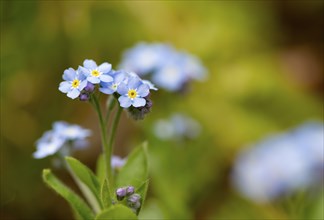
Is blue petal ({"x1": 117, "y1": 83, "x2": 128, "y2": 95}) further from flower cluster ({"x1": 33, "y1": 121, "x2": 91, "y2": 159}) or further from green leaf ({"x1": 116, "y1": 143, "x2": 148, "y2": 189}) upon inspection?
flower cluster ({"x1": 33, "y1": 121, "x2": 91, "y2": 159})

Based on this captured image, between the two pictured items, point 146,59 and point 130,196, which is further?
point 146,59

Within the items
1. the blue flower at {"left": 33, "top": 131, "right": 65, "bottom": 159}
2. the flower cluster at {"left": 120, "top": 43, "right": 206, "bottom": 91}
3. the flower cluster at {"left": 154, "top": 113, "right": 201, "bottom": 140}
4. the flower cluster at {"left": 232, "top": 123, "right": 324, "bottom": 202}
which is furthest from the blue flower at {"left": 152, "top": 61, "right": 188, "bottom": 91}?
the blue flower at {"left": 33, "top": 131, "right": 65, "bottom": 159}

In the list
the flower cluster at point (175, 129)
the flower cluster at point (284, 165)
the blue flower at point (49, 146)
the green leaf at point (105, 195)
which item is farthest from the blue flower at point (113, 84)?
the flower cluster at point (175, 129)

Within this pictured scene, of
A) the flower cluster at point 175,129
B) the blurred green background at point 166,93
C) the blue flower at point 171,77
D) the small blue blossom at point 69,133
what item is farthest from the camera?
the blurred green background at point 166,93

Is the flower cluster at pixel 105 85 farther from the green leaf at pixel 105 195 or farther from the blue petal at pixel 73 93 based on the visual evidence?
the green leaf at pixel 105 195

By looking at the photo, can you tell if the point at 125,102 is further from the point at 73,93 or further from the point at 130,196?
the point at 130,196

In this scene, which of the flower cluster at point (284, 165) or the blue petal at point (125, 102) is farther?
the flower cluster at point (284, 165)

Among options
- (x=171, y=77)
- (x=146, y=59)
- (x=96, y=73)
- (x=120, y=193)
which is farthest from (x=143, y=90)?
(x=146, y=59)
